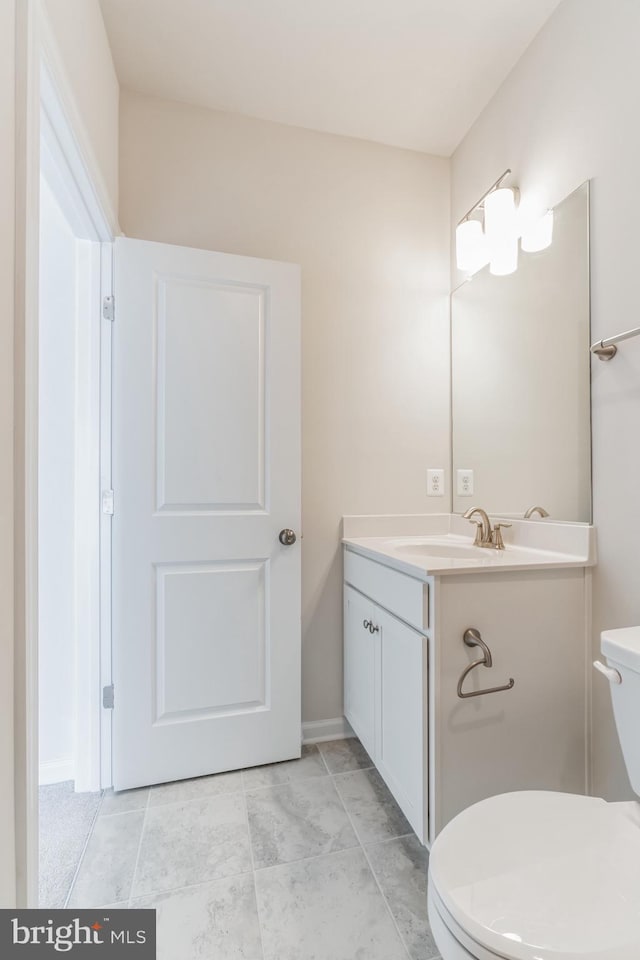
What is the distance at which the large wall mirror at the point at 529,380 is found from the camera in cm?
133

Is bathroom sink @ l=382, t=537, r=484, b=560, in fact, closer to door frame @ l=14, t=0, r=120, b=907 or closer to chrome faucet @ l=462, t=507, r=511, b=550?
chrome faucet @ l=462, t=507, r=511, b=550

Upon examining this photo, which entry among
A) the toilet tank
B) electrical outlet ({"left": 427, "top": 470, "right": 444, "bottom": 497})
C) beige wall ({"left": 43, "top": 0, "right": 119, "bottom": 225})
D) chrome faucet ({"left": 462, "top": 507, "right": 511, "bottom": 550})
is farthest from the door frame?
electrical outlet ({"left": 427, "top": 470, "right": 444, "bottom": 497})

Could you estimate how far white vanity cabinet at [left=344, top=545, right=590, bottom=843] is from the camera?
3.81 feet

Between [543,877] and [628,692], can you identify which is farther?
[628,692]

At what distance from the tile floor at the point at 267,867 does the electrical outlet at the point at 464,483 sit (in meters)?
1.14

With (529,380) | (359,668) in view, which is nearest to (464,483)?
(529,380)

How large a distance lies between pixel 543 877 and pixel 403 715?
2.02 feet

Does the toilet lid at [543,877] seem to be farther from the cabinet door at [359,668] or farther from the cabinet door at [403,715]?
the cabinet door at [359,668]

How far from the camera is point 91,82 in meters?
1.27

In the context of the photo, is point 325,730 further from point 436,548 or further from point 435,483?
point 435,483

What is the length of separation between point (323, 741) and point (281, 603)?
650mm

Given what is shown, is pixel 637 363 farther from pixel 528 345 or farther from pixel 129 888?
pixel 129 888

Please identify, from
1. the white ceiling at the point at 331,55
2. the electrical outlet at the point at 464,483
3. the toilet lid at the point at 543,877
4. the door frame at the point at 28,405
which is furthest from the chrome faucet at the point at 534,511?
the white ceiling at the point at 331,55

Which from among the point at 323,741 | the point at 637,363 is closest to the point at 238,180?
the point at 637,363
